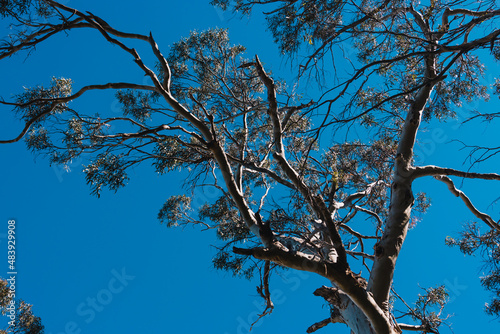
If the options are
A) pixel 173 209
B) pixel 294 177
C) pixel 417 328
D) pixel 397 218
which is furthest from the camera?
pixel 173 209

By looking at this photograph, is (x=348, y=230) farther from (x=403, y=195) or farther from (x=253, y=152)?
(x=253, y=152)

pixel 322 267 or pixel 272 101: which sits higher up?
pixel 272 101

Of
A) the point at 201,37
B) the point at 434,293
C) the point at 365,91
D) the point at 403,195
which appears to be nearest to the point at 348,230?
the point at 403,195

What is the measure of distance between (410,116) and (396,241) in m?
1.52

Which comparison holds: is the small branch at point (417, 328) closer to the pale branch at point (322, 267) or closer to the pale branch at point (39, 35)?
the pale branch at point (322, 267)

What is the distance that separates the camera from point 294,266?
2996mm

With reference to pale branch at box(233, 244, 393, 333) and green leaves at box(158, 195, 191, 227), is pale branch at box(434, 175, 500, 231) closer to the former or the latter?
pale branch at box(233, 244, 393, 333)

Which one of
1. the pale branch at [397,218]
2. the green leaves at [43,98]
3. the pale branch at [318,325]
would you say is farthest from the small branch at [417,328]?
the green leaves at [43,98]

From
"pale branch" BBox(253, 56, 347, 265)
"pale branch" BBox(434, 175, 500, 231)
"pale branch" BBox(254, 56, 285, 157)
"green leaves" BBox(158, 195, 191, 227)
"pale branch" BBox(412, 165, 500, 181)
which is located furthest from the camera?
"green leaves" BBox(158, 195, 191, 227)

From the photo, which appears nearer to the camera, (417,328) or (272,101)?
(272,101)

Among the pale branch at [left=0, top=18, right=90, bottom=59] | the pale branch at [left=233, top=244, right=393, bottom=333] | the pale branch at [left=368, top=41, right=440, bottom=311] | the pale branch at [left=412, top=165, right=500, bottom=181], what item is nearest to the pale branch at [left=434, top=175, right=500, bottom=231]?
the pale branch at [left=412, top=165, right=500, bottom=181]

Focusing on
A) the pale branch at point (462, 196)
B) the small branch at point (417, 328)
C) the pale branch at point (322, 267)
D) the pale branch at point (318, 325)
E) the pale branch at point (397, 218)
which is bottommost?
the pale branch at point (322, 267)

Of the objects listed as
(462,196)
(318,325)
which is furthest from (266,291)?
(462,196)

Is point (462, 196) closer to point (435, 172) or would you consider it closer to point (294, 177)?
point (435, 172)
